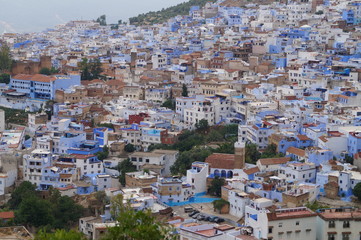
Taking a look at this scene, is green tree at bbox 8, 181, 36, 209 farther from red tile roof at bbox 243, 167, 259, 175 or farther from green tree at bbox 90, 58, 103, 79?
green tree at bbox 90, 58, 103, 79

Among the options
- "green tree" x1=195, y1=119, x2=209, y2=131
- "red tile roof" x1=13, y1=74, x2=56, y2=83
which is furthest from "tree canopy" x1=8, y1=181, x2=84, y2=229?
"red tile roof" x1=13, y1=74, x2=56, y2=83

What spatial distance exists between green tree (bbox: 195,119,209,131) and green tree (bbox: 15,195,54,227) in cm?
656

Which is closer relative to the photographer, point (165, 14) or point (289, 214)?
point (289, 214)

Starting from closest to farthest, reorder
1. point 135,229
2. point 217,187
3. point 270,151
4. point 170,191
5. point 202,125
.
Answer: point 135,229 → point 170,191 → point 217,187 → point 270,151 → point 202,125

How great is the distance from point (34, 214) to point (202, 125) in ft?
22.8

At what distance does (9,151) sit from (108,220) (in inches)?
206

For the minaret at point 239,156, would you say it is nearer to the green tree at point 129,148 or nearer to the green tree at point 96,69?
the green tree at point 129,148

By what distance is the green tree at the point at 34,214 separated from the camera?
16.3 m

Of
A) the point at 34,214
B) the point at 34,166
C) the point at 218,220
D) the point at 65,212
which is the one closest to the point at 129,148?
the point at 34,166

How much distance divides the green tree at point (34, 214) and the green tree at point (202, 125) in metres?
6.56

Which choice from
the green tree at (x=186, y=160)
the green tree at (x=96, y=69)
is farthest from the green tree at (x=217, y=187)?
the green tree at (x=96, y=69)

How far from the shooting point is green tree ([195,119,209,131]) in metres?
22.0

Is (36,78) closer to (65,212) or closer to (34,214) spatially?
(65,212)

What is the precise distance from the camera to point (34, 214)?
1641 centimetres
